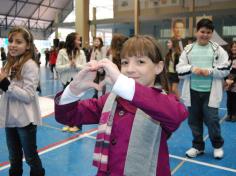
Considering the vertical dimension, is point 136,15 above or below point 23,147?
above

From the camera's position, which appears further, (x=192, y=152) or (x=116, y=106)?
(x=192, y=152)

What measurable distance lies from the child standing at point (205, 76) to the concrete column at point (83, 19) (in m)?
9.19

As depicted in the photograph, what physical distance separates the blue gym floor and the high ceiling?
1995cm

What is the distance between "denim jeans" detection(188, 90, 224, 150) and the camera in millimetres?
3174

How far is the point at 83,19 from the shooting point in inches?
477

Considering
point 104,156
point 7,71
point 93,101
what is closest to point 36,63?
point 7,71

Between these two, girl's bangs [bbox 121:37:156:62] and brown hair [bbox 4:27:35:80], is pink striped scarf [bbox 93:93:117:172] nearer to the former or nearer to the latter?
girl's bangs [bbox 121:37:156:62]

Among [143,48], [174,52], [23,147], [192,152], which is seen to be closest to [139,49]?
[143,48]

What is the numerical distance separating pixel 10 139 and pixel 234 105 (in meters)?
4.00

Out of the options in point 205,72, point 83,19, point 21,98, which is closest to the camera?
point 21,98

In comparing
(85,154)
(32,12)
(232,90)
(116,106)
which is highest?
(32,12)

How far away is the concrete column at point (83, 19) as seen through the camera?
12.1 metres

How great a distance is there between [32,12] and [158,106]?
2446 cm

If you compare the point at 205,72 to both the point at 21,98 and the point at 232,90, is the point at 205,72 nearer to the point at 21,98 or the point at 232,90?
the point at 21,98
